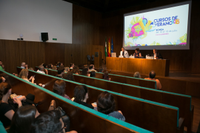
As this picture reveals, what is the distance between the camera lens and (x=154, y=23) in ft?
25.9

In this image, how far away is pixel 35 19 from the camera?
24.9ft

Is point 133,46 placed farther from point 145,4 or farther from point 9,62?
point 9,62

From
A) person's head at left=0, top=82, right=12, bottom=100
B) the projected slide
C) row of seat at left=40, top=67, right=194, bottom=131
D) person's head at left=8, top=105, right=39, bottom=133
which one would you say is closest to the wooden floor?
row of seat at left=40, top=67, right=194, bottom=131

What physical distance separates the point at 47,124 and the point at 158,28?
8165 millimetres

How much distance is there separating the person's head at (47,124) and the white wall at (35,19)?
285 inches

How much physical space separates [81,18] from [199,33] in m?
7.26

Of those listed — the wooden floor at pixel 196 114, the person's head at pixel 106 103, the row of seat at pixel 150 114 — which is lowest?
the wooden floor at pixel 196 114

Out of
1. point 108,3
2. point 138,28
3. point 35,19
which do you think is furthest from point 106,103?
point 108,3

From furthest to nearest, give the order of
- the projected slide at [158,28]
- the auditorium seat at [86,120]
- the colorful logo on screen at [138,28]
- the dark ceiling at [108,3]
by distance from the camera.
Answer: the dark ceiling at [108,3]
the colorful logo on screen at [138,28]
the projected slide at [158,28]
the auditorium seat at [86,120]

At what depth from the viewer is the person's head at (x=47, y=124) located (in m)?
0.93

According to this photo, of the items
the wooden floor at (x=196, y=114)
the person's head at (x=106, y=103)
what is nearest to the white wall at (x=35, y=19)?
the person's head at (x=106, y=103)

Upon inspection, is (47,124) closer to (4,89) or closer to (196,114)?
(4,89)

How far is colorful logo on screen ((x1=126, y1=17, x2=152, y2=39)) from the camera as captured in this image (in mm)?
8250

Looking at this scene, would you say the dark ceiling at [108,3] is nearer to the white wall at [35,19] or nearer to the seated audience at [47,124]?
the white wall at [35,19]
